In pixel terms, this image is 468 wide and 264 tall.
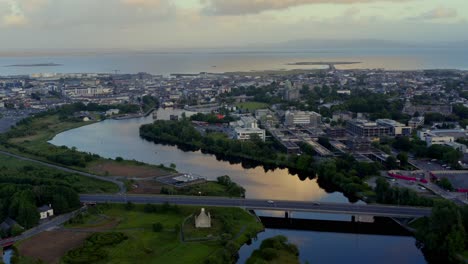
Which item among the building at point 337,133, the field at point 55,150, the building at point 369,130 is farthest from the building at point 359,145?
the field at point 55,150

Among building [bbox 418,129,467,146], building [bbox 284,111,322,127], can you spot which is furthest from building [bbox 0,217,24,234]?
building [bbox 284,111,322,127]

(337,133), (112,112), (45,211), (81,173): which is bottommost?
(81,173)

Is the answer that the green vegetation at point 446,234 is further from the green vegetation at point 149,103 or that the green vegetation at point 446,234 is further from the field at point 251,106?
the green vegetation at point 149,103

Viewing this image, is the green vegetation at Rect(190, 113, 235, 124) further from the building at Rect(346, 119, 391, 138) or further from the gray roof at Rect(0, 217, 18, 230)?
the gray roof at Rect(0, 217, 18, 230)

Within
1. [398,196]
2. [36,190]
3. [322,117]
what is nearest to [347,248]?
[398,196]

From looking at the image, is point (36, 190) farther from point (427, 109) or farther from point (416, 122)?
point (427, 109)

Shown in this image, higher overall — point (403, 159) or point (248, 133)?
point (248, 133)

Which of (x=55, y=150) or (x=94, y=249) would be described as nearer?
(x=94, y=249)
